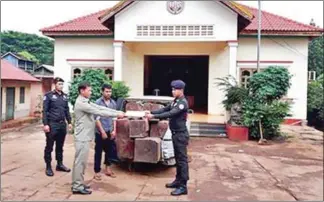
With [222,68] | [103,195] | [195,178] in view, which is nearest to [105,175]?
[103,195]

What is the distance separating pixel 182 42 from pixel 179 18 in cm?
193

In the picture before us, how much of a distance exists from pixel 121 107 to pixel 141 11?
719cm

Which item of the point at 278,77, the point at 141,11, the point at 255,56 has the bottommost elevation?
the point at 278,77

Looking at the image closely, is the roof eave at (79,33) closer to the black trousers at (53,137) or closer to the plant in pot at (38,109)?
the plant in pot at (38,109)

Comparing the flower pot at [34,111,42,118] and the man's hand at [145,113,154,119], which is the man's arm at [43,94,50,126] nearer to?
the man's hand at [145,113,154,119]

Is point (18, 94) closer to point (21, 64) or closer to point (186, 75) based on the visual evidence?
point (21, 64)

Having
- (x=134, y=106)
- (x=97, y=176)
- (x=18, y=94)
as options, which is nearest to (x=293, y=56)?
(x=134, y=106)

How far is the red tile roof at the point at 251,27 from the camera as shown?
1485 cm

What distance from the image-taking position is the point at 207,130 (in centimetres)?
1238

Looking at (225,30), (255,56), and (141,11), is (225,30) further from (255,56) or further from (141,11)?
(141,11)

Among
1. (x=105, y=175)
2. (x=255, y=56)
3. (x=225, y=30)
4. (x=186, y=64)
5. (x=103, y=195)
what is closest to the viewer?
(x=103, y=195)

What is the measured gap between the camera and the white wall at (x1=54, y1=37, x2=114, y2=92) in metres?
16.4

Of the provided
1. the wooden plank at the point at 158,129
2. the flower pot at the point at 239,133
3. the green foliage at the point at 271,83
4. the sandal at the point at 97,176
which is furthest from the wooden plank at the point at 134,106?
the green foliage at the point at 271,83

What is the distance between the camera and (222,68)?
15797mm
